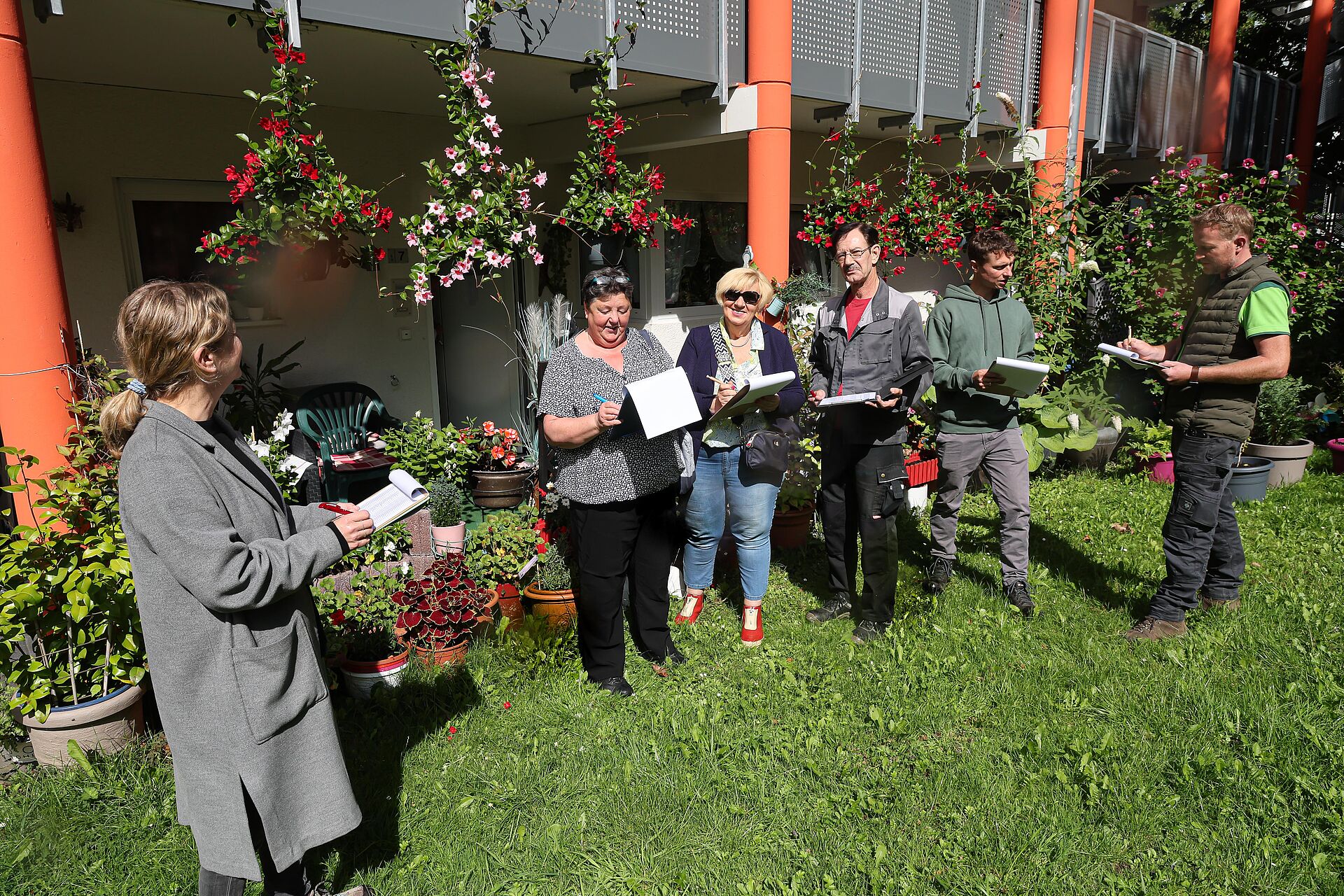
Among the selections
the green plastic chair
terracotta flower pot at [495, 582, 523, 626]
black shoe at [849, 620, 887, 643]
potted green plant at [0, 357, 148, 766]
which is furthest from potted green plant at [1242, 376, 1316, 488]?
potted green plant at [0, 357, 148, 766]

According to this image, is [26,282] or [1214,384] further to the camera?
[1214,384]

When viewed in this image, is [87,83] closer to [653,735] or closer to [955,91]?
[653,735]

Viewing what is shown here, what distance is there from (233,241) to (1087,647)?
4930mm

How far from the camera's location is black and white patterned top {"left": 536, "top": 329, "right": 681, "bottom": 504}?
3.55 metres

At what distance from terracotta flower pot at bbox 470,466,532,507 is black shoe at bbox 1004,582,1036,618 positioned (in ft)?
11.1

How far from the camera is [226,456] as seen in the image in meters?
→ 2.08

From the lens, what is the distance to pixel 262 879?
221 centimetres

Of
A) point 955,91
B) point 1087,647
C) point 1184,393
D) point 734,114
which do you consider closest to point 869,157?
point 955,91

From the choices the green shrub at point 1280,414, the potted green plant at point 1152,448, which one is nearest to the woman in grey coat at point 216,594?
the potted green plant at point 1152,448

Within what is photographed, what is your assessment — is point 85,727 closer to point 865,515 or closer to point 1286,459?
point 865,515

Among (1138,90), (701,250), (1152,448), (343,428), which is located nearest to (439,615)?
(343,428)

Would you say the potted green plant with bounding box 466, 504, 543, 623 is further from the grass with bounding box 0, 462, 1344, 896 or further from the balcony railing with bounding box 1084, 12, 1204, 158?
the balcony railing with bounding box 1084, 12, 1204, 158

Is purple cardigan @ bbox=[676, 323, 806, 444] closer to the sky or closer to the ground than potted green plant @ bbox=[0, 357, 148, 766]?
closer to the sky

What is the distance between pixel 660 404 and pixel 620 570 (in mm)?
975
